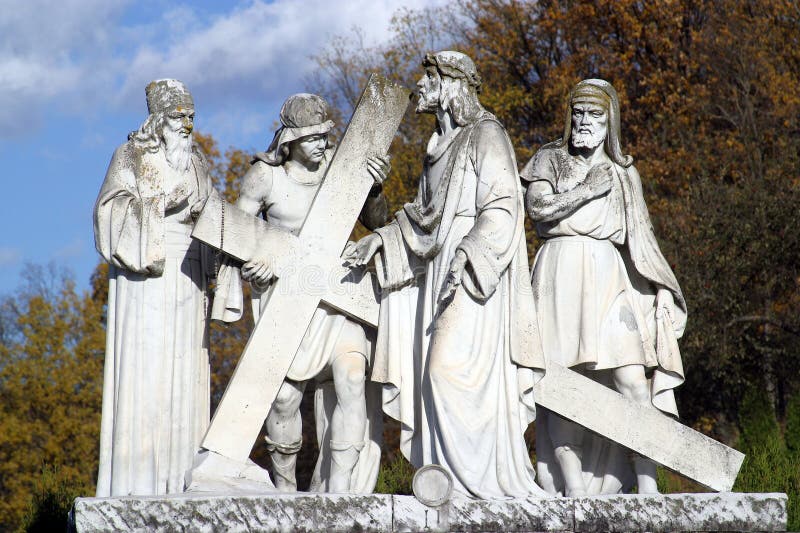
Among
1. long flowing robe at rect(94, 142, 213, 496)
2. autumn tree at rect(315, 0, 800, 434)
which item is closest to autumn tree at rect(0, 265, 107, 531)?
autumn tree at rect(315, 0, 800, 434)

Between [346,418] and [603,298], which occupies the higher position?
[603,298]

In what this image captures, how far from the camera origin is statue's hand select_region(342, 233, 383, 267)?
29.3 feet

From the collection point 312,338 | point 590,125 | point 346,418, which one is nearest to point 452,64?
point 590,125

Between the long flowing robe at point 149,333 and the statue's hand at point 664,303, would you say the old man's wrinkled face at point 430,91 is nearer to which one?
the long flowing robe at point 149,333

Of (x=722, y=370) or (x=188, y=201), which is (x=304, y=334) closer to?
(x=188, y=201)

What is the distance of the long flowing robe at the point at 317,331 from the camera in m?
9.04

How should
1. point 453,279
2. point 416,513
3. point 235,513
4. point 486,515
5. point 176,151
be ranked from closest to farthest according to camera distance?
1. point 235,513
2. point 416,513
3. point 486,515
4. point 453,279
5. point 176,151

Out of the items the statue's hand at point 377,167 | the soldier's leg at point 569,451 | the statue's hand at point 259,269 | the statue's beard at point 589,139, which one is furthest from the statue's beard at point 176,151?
the soldier's leg at point 569,451

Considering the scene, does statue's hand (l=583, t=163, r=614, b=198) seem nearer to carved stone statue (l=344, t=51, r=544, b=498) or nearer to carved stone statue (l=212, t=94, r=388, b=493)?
carved stone statue (l=344, t=51, r=544, b=498)

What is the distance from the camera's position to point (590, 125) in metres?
9.55

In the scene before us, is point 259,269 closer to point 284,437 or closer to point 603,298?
point 284,437

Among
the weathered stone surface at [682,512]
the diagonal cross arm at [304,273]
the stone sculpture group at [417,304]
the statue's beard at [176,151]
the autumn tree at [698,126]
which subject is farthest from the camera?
the autumn tree at [698,126]

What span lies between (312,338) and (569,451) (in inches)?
79.6

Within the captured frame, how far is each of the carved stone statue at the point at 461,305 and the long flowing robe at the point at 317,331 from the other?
0.39m
